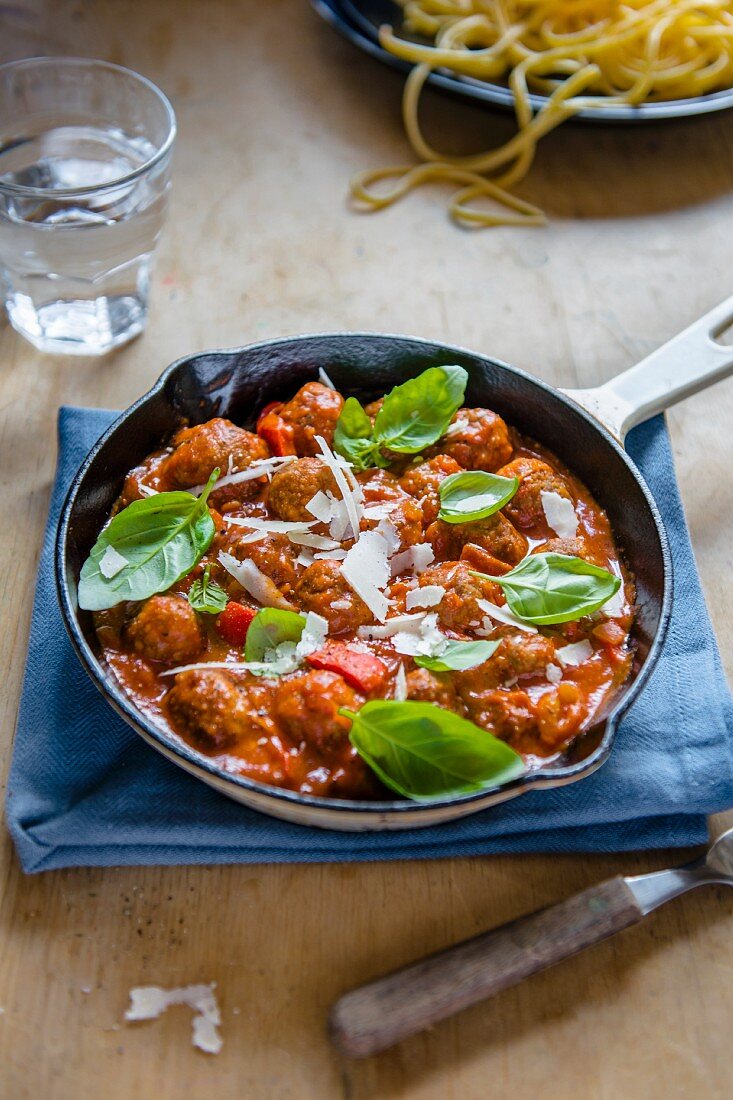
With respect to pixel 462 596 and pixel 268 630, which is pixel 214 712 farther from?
pixel 462 596

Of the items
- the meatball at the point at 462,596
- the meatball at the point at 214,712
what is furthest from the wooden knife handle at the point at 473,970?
the meatball at the point at 462,596

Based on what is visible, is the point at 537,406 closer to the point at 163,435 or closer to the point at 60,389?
the point at 163,435

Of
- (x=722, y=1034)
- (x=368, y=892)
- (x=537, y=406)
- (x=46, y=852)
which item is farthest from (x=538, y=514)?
(x=46, y=852)

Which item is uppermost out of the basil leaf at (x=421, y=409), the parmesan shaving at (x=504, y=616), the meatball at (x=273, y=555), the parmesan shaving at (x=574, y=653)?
the basil leaf at (x=421, y=409)

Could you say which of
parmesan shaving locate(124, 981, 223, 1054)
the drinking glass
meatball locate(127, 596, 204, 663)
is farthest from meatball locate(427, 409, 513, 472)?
parmesan shaving locate(124, 981, 223, 1054)

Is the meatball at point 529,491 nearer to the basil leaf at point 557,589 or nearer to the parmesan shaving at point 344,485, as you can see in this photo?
the basil leaf at point 557,589

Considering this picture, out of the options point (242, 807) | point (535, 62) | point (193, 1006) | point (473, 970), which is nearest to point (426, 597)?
point (242, 807)
